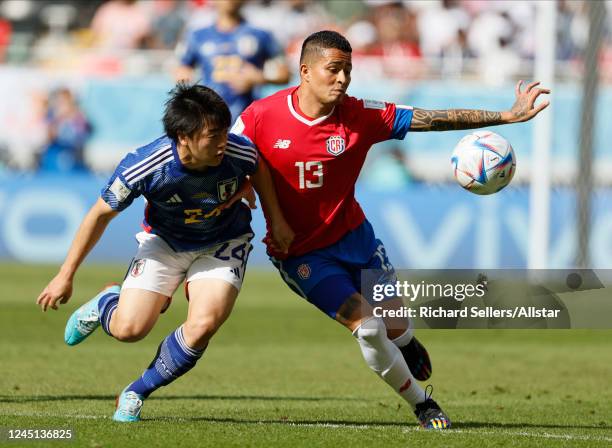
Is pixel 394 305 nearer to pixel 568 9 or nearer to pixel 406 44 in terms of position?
pixel 568 9

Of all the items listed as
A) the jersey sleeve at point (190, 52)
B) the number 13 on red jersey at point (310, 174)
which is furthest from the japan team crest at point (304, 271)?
the jersey sleeve at point (190, 52)

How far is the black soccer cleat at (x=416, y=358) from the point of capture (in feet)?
26.1

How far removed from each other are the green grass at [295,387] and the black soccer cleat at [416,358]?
364 mm

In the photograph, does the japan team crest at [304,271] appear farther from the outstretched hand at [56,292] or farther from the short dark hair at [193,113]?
the outstretched hand at [56,292]

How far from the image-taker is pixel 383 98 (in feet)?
62.2

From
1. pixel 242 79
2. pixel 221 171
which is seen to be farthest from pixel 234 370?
pixel 221 171

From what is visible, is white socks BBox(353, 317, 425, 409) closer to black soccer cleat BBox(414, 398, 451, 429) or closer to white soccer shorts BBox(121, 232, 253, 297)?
black soccer cleat BBox(414, 398, 451, 429)

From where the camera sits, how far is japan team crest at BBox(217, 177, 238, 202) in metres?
7.07

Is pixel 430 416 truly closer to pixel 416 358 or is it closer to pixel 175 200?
pixel 416 358

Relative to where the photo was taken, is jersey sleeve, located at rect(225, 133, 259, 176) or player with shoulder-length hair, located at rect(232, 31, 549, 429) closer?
jersey sleeve, located at rect(225, 133, 259, 176)

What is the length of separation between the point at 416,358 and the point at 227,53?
4.80 meters

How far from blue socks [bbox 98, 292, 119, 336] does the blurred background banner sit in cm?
874

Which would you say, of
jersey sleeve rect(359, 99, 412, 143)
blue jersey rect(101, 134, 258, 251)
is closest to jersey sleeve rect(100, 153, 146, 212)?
blue jersey rect(101, 134, 258, 251)

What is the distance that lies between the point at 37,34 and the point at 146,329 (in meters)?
16.6
